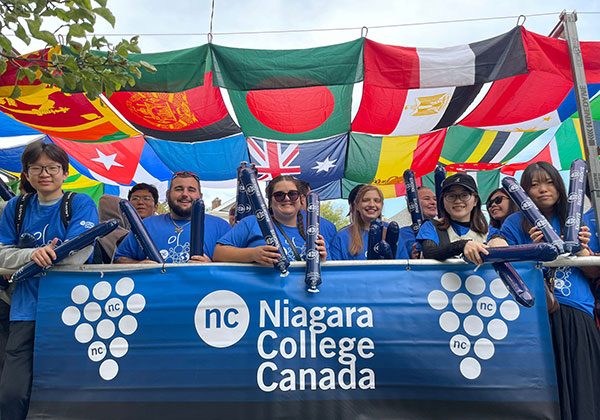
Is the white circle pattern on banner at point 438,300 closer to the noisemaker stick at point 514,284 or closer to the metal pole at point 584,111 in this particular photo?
the noisemaker stick at point 514,284

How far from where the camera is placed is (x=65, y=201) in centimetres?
334

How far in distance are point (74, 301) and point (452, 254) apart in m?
2.09

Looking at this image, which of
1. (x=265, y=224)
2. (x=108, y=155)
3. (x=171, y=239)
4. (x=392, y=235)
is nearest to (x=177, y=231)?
(x=171, y=239)

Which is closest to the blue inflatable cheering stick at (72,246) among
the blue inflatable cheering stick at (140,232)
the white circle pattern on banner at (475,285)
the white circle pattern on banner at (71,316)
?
the blue inflatable cheering stick at (140,232)

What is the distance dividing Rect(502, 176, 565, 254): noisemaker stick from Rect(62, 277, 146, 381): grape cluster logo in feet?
6.98

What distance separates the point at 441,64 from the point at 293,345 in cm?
310

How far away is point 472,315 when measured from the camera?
119 inches

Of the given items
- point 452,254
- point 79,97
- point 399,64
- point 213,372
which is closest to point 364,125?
point 399,64

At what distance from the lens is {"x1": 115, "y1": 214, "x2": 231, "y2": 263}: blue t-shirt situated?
3.69 meters

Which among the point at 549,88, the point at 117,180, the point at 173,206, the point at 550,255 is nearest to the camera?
the point at 550,255

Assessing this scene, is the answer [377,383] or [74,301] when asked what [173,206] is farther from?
[377,383]

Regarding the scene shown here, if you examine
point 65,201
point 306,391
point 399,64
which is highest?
point 399,64

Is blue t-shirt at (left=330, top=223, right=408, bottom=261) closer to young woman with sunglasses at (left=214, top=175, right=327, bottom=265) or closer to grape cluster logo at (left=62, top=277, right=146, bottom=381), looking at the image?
young woman with sunglasses at (left=214, top=175, right=327, bottom=265)

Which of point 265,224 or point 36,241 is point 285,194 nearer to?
point 265,224
